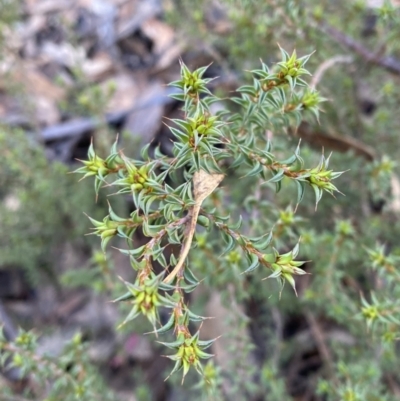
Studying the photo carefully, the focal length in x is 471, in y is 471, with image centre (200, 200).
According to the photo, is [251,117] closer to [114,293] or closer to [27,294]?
[114,293]

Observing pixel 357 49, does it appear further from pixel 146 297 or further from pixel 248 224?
pixel 146 297

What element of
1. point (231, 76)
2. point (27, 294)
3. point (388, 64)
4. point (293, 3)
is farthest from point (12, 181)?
point (388, 64)

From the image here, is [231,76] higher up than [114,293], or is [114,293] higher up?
[231,76]

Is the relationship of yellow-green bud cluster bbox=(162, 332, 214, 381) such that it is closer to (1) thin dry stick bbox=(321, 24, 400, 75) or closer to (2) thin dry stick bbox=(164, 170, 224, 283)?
(2) thin dry stick bbox=(164, 170, 224, 283)

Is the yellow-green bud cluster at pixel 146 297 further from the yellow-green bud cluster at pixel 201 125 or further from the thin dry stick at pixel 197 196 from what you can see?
the yellow-green bud cluster at pixel 201 125

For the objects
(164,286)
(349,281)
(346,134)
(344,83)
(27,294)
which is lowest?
Result: (27,294)

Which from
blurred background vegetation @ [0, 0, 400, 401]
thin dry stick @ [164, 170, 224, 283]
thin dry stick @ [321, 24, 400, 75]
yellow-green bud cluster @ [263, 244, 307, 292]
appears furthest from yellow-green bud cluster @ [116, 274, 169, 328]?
thin dry stick @ [321, 24, 400, 75]

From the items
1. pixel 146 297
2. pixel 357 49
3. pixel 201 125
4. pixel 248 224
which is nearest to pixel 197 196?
pixel 201 125
